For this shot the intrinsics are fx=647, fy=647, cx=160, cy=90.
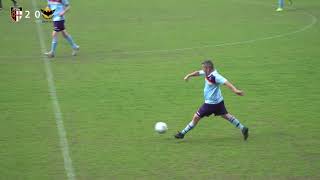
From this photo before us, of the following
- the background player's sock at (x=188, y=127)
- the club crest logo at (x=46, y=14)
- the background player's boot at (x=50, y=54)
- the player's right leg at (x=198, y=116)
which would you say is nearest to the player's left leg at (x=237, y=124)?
the player's right leg at (x=198, y=116)

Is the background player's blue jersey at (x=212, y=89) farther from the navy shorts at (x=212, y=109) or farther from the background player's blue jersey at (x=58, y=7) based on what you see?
the background player's blue jersey at (x=58, y=7)

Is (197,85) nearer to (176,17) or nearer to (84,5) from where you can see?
(176,17)

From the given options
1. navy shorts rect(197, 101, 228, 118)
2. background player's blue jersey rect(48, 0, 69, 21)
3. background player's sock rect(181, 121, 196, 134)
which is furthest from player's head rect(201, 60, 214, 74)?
background player's blue jersey rect(48, 0, 69, 21)

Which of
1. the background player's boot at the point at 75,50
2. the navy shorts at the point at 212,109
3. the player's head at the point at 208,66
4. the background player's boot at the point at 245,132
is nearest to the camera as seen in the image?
the player's head at the point at 208,66

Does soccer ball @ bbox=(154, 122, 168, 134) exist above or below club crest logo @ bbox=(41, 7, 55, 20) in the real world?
above

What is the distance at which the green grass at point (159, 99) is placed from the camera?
40.7 feet

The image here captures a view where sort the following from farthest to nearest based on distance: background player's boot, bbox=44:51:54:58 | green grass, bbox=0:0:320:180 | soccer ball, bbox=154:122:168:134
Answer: background player's boot, bbox=44:51:54:58 → soccer ball, bbox=154:122:168:134 → green grass, bbox=0:0:320:180

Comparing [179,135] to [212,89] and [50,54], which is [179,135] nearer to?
[212,89]

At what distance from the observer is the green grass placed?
40.7 ft

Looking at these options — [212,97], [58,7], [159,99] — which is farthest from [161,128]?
[58,7]

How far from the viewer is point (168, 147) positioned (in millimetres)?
13352

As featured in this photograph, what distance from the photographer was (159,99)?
669 inches

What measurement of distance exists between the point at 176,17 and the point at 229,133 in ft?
54.0

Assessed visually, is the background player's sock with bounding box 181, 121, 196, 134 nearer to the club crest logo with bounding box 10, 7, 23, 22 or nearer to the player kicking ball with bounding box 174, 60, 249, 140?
the player kicking ball with bounding box 174, 60, 249, 140
